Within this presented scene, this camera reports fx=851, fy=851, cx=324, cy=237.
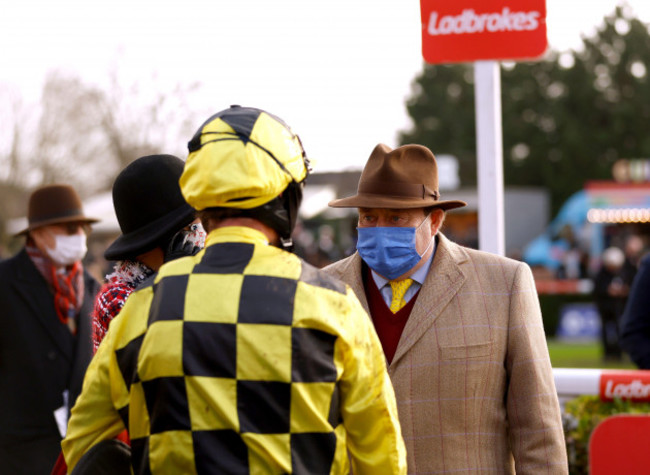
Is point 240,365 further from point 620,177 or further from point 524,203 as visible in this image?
point 524,203

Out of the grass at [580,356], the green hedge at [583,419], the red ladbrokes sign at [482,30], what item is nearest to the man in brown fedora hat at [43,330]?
the red ladbrokes sign at [482,30]

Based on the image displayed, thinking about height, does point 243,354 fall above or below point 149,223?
below

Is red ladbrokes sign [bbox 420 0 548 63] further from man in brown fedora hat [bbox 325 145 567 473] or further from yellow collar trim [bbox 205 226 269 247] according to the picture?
yellow collar trim [bbox 205 226 269 247]

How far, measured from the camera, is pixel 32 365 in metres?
4.57

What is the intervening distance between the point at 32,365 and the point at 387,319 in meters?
2.45

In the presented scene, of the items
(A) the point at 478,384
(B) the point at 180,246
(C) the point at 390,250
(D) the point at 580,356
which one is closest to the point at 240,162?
(B) the point at 180,246

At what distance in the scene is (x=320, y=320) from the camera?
187 cm

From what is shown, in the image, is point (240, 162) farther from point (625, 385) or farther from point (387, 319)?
point (625, 385)

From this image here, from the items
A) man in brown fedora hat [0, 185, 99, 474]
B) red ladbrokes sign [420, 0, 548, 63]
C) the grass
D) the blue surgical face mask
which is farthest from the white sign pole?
the grass

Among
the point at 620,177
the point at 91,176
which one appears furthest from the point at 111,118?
the point at 620,177

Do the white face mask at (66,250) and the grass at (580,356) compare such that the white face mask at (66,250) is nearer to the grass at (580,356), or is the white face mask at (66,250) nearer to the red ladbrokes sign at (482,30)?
the red ladbrokes sign at (482,30)

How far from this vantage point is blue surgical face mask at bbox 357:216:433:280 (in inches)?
117

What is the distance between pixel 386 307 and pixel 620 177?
2937 centimetres

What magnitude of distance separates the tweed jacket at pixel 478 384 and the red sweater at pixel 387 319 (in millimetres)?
62
